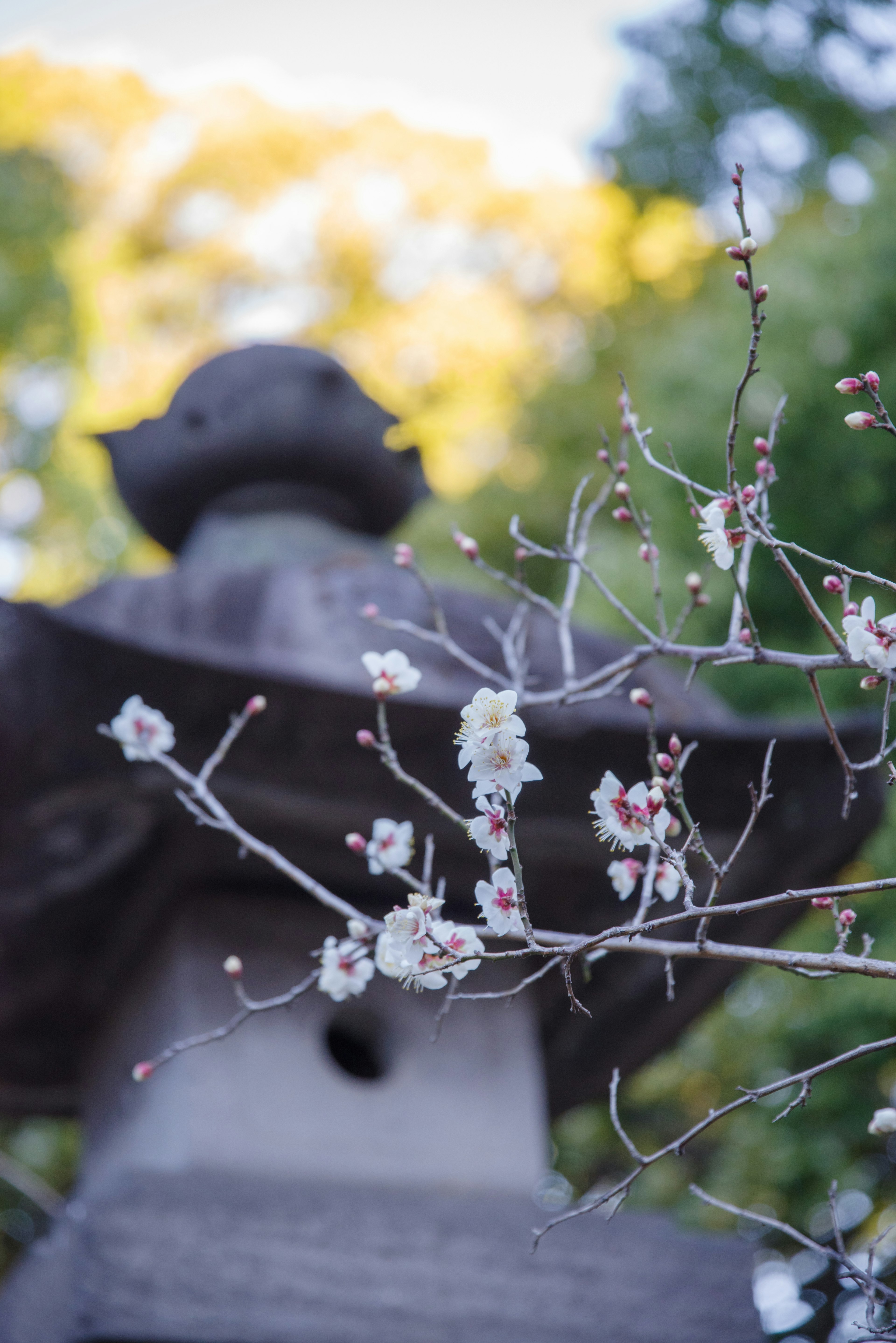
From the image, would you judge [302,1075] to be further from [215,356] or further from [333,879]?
[215,356]

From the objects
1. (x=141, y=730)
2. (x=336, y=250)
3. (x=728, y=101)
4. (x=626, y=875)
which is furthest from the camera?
(x=336, y=250)

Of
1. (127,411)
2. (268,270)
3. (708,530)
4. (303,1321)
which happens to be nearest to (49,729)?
(303,1321)

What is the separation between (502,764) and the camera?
116 cm

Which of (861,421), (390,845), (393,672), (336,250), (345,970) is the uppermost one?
(861,421)

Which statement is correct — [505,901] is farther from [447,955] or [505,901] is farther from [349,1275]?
[349,1275]

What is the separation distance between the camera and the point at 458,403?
8625mm

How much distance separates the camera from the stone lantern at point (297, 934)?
2.20m

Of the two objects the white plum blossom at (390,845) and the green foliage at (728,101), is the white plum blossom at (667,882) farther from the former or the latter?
the green foliage at (728,101)

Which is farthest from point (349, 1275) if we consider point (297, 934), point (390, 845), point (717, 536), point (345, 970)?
point (717, 536)

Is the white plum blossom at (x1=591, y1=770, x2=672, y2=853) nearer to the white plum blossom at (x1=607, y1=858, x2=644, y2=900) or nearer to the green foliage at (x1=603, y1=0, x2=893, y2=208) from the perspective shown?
the white plum blossom at (x1=607, y1=858, x2=644, y2=900)

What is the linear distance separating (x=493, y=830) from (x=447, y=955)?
0.13 m

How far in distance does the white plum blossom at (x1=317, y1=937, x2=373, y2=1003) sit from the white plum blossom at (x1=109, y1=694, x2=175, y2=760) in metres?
0.42

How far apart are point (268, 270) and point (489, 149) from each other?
6.76ft

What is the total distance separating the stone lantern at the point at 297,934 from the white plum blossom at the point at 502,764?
1.08 meters
